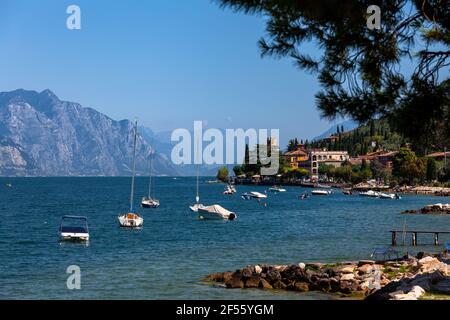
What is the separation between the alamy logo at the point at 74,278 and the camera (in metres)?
28.7

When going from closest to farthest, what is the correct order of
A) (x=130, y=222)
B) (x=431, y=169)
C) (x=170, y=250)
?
(x=170, y=250)
(x=130, y=222)
(x=431, y=169)

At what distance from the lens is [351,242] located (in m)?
47.8

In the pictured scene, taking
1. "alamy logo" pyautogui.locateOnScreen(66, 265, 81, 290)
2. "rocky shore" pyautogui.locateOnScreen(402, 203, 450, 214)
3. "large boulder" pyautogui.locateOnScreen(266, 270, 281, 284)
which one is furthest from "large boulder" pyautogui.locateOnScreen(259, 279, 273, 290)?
"rocky shore" pyautogui.locateOnScreen(402, 203, 450, 214)

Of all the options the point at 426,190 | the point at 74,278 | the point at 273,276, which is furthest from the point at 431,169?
the point at 74,278

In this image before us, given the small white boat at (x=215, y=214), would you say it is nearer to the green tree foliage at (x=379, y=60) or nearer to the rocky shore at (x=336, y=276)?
the rocky shore at (x=336, y=276)

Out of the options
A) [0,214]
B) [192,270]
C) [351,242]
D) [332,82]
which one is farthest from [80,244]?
[0,214]

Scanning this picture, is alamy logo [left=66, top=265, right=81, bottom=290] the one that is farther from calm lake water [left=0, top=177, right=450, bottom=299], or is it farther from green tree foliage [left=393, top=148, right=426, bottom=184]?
green tree foliage [left=393, top=148, right=426, bottom=184]

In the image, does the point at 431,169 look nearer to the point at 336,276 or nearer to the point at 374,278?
the point at 336,276

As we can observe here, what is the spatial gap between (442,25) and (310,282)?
52.7ft

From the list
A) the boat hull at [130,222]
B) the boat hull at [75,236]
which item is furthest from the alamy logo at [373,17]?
the boat hull at [130,222]

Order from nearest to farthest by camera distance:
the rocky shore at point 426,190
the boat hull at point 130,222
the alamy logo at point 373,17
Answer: the alamy logo at point 373,17 < the boat hull at point 130,222 < the rocky shore at point 426,190

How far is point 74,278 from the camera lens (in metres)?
30.9
